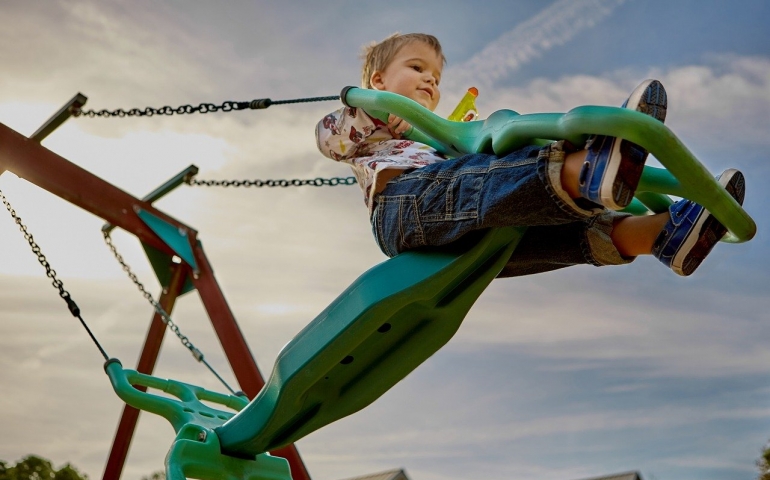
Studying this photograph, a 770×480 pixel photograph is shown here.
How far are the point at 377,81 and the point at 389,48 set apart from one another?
12 centimetres

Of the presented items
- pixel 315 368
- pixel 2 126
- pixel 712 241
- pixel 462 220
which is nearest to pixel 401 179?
pixel 462 220

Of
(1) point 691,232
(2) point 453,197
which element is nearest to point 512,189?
(2) point 453,197

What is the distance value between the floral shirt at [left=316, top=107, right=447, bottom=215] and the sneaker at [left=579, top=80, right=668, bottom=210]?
0.67 metres

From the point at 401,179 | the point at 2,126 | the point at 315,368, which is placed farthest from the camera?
the point at 2,126

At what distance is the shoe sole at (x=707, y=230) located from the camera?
2.38 metres

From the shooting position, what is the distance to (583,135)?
2143 mm

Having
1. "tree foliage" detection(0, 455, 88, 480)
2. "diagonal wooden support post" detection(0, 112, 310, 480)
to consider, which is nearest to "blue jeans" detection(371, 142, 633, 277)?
"diagonal wooden support post" detection(0, 112, 310, 480)

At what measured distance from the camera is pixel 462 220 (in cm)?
236

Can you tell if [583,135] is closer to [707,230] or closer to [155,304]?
[707,230]

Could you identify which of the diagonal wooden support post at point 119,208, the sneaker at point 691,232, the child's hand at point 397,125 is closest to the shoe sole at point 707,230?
the sneaker at point 691,232

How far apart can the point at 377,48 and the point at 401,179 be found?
2.31ft

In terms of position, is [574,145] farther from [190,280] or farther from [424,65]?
[190,280]

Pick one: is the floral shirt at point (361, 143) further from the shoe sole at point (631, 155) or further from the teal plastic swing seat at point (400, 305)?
the shoe sole at point (631, 155)

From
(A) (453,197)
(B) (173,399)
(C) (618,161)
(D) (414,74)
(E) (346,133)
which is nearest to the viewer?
(C) (618,161)
